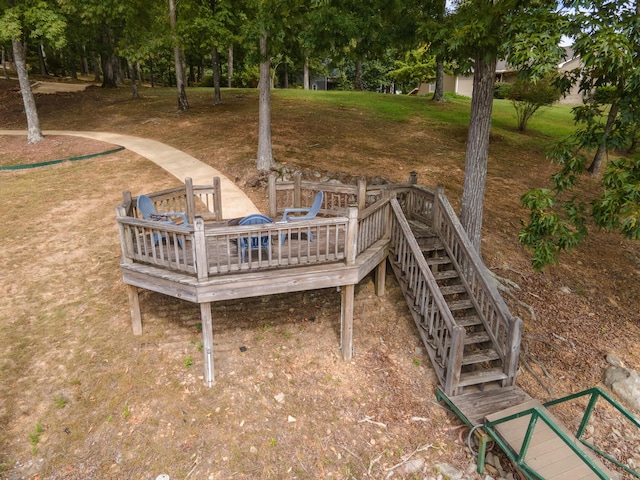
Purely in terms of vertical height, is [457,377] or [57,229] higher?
[57,229]

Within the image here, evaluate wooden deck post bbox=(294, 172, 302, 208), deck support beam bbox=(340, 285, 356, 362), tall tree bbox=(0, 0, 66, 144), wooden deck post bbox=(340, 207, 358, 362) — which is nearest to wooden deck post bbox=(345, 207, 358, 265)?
wooden deck post bbox=(340, 207, 358, 362)

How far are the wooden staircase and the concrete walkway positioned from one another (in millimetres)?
5442

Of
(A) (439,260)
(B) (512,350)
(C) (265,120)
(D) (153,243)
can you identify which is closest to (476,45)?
(A) (439,260)

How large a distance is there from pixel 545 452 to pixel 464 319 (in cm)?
235

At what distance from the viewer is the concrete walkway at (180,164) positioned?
1231cm

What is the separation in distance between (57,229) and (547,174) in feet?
54.4

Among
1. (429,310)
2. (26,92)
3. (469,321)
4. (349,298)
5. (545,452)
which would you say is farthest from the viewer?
(26,92)

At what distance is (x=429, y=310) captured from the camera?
7867 mm

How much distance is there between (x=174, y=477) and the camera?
5.46 m

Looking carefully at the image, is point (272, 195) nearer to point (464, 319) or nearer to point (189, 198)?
point (189, 198)

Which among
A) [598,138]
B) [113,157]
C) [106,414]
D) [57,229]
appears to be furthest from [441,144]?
[106,414]

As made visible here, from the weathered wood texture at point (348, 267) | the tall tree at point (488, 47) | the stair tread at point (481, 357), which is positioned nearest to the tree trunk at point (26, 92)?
the weathered wood texture at point (348, 267)

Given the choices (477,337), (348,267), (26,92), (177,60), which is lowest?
(477,337)

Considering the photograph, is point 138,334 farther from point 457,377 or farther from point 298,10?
point 298,10
